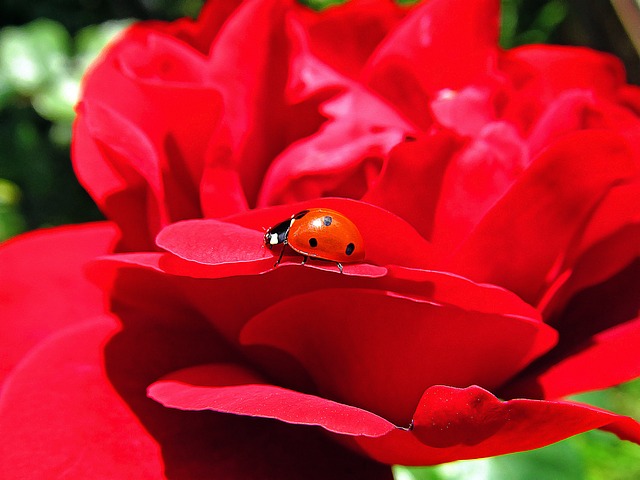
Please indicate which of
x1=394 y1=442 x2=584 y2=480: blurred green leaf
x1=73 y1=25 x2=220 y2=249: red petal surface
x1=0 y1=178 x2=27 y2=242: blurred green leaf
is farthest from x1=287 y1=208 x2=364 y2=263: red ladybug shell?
x1=0 y1=178 x2=27 y2=242: blurred green leaf

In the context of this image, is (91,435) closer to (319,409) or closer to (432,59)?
(319,409)

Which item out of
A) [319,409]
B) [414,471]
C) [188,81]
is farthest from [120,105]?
[414,471]

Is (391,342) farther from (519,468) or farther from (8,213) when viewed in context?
(8,213)

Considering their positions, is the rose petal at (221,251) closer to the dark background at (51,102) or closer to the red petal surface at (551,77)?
the red petal surface at (551,77)

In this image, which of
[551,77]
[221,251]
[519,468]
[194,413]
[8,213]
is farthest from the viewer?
[8,213]

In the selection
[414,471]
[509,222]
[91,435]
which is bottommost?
[414,471]

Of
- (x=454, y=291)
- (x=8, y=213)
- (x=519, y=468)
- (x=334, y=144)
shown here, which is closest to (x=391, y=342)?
(x=454, y=291)

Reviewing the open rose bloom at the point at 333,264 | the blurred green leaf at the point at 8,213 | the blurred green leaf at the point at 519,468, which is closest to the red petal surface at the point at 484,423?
the open rose bloom at the point at 333,264
